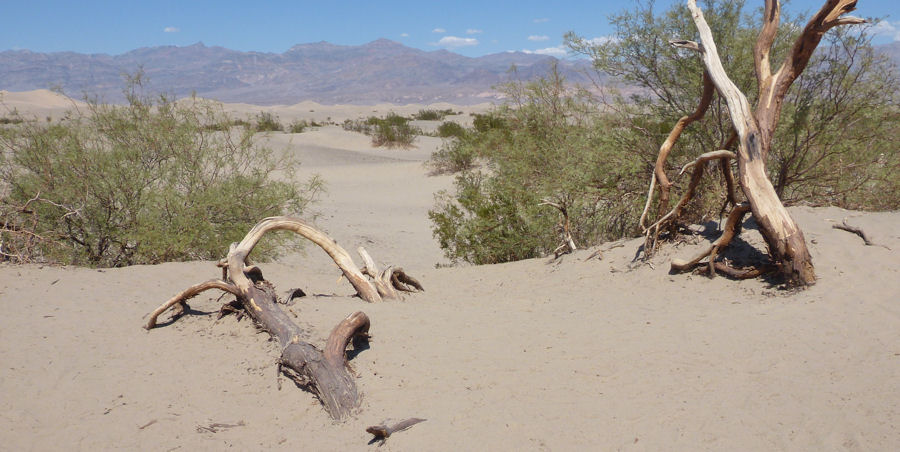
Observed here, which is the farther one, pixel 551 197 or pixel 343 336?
pixel 551 197

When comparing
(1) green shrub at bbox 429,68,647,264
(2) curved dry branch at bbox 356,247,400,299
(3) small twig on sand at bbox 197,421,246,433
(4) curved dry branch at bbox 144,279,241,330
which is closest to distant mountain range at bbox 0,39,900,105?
(1) green shrub at bbox 429,68,647,264

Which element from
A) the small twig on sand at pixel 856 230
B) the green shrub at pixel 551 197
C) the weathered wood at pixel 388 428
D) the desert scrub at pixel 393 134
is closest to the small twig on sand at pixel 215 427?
the weathered wood at pixel 388 428

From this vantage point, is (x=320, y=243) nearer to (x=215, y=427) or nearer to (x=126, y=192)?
(x=215, y=427)

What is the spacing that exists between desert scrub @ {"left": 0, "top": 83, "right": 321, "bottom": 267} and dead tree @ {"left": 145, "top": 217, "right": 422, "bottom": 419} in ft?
8.33

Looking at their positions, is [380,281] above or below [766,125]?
below

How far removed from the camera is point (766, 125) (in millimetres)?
6035

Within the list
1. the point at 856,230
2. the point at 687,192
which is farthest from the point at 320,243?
the point at 856,230

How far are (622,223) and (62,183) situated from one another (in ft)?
23.7

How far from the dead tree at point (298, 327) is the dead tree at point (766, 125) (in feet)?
10.2

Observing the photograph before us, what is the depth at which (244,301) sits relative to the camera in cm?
523

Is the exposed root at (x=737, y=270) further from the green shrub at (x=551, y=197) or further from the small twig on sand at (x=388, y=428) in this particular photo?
the small twig on sand at (x=388, y=428)

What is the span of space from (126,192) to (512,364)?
5.84m

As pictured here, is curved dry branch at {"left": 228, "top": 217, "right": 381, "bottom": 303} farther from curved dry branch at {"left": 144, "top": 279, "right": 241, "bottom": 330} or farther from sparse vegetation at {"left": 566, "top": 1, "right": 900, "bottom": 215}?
sparse vegetation at {"left": 566, "top": 1, "right": 900, "bottom": 215}

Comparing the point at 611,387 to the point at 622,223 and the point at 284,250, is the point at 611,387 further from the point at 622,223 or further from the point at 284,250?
the point at 284,250
